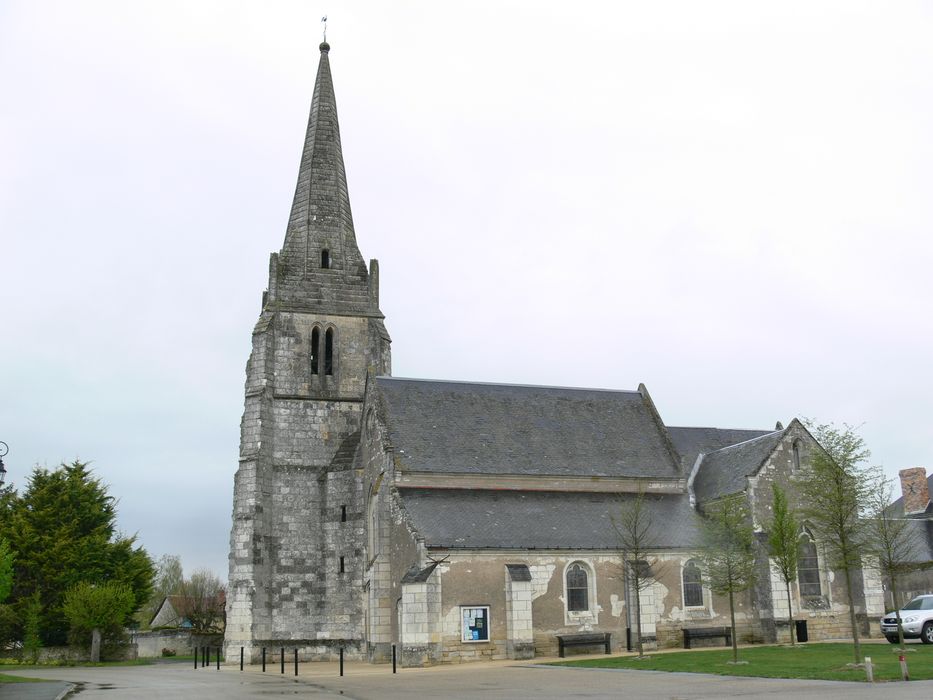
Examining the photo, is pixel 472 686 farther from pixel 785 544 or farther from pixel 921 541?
pixel 921 541

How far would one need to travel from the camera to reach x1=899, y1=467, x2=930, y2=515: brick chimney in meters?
49.8

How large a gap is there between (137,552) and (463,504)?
66.8 feet

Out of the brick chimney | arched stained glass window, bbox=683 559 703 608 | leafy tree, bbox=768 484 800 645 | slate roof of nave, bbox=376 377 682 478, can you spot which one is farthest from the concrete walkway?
the brick chimney

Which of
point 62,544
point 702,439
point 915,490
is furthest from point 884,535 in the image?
point 62,544

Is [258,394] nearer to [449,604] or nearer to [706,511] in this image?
[449,604]

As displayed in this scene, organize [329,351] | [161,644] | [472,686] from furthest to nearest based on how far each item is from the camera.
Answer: [161,644], [329,351], [472,686]

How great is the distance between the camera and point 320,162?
4778cm

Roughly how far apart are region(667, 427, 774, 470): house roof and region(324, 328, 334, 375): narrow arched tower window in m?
16.3

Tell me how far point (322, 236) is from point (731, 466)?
22874 millimetres

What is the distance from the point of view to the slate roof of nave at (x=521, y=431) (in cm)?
3719

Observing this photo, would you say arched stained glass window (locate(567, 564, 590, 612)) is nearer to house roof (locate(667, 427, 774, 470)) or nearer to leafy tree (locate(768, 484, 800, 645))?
leafy tree (locate(768, 484, 800, 645))

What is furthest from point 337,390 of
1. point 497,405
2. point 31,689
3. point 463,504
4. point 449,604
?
point 31,689

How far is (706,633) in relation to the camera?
109 feet

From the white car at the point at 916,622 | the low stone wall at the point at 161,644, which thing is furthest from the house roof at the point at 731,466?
the low stone wall at the point at 161,644
